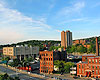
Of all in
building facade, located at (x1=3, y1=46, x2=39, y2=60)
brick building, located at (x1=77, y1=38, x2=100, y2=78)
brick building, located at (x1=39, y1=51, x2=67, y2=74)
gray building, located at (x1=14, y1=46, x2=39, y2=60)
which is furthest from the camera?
gray building, located at (x1=14, y1=46, x2=39, y2=60)

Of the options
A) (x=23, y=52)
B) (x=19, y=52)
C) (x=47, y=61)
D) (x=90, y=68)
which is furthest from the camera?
(x=23, y=52)

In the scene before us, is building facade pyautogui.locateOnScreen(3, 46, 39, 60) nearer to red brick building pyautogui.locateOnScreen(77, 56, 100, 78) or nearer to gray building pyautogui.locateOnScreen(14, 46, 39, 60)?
gray building pyautogui.locateOnScreen(14, 46, 39, 60)

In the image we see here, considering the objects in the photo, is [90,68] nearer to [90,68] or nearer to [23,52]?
[90,68]

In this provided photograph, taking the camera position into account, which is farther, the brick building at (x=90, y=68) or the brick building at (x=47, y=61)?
the brick building at (x=47, y=61)

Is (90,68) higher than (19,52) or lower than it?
lower

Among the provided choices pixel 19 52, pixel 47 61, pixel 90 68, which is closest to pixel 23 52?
pixel 19 52

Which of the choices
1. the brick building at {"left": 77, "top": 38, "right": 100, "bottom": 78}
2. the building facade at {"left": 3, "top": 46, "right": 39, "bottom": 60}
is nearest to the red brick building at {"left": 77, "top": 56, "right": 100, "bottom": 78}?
the brick building at {"left": 77, "top": 38, "right": 100, "bottom": 78}

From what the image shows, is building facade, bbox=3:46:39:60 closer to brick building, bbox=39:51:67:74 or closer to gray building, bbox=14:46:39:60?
gray building, bbox=14:46:39:60

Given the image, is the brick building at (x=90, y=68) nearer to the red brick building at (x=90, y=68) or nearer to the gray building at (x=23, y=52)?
the red brick building at (x=90, y=68)

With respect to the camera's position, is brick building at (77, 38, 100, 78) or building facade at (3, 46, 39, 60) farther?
building facade at (3, 46, 39, 60)

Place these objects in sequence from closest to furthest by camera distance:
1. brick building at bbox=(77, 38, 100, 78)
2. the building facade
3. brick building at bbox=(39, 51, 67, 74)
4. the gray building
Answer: brick building at bbox=(77, 38, 100, 78) → brick building at bbox=(39, 51, 67, 74) → the building facade → the gray building

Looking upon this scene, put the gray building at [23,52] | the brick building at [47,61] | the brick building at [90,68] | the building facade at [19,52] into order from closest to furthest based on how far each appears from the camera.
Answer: the brick building at [90,68] < the brick building at [47,61] < the building facade at [19,52] < the gray building at [23,52]

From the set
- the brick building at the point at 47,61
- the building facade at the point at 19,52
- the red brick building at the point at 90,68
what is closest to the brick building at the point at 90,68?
the red brick building at the point at 90,68

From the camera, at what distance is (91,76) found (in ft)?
241
